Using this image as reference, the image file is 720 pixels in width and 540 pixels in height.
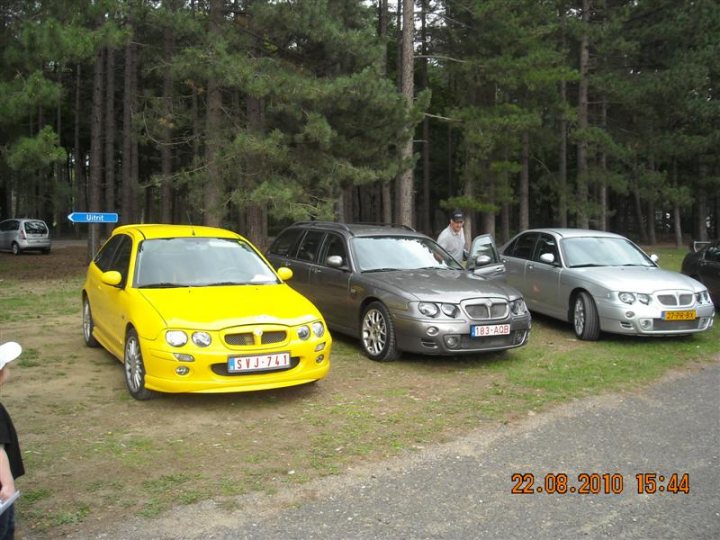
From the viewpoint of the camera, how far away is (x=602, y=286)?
938 cm

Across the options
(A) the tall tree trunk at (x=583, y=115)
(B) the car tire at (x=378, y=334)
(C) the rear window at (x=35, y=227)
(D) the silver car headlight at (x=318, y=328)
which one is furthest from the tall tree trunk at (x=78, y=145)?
(D) the silver car headlight at (x=318, y=328)

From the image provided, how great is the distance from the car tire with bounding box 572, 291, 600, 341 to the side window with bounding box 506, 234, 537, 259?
5.49 ft

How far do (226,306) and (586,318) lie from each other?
5.57m

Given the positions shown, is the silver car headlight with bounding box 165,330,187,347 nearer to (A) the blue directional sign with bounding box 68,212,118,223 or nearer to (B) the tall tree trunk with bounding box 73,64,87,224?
(A) the blue directional sign with bounding box 68,212,118,223

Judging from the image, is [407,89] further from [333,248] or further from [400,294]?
[400,294]

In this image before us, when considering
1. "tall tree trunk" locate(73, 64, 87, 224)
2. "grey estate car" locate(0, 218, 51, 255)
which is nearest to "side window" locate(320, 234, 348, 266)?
"grey estate car" locate(0, 218, 51, 255)

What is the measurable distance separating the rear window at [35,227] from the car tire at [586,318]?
25509 millimetres

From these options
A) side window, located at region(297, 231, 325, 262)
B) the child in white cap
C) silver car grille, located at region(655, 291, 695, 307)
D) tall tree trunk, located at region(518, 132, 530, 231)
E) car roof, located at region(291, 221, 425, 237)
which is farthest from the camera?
tall tree trunk, located at region(518, 132, 530, 231)

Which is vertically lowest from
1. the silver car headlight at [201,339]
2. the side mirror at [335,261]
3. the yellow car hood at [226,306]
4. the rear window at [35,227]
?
the silver car headlight at [201,339]

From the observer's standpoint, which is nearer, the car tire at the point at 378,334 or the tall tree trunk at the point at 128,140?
the car tire at the point at 378,334

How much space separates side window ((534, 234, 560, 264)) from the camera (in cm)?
1077

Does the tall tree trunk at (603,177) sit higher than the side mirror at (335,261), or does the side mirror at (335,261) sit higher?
the tall tree trunk at (603,177)

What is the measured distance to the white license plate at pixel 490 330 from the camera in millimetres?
7629

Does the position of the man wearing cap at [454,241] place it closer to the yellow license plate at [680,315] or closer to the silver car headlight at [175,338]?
the yellow license plate at [680,315]
